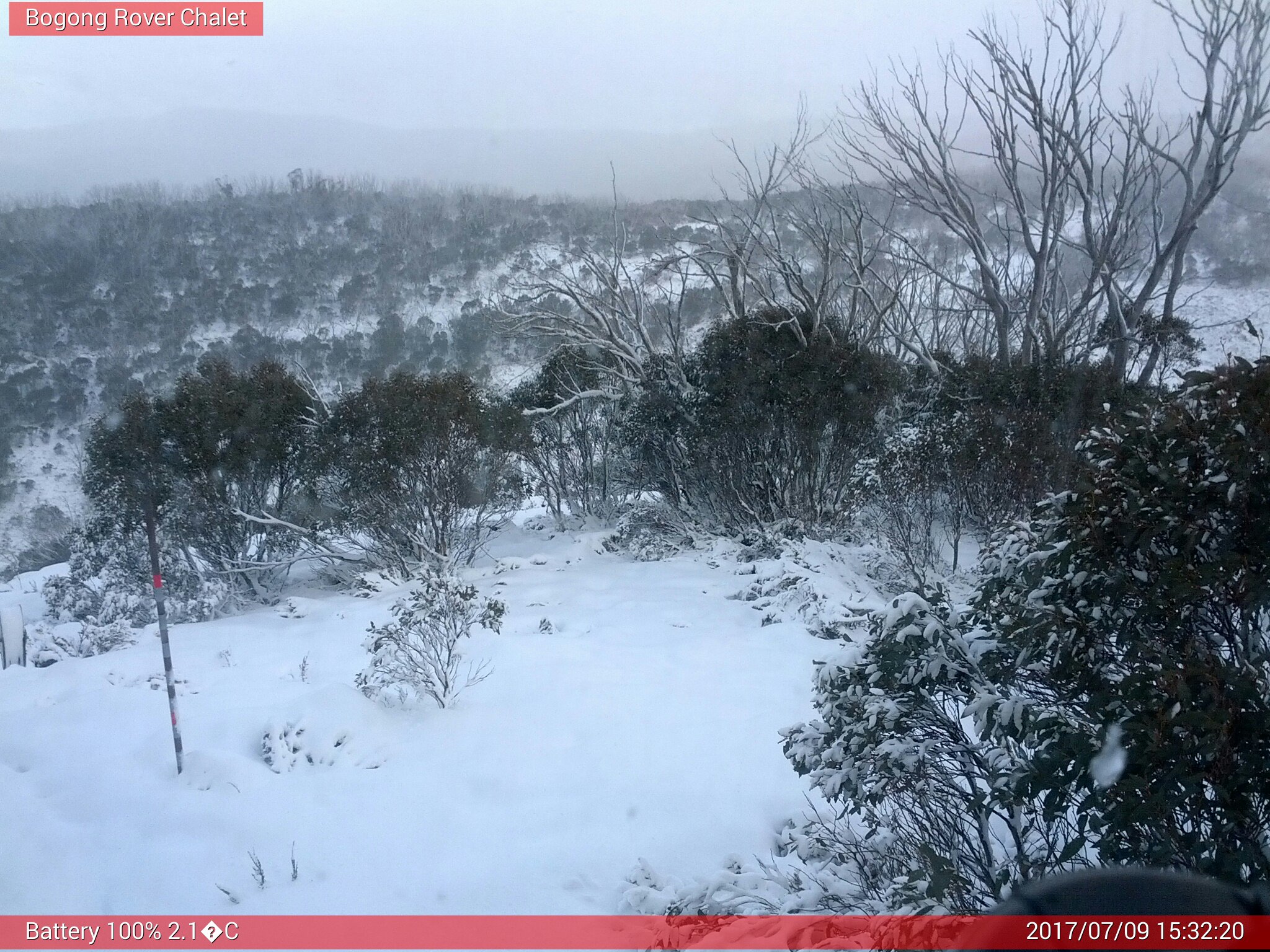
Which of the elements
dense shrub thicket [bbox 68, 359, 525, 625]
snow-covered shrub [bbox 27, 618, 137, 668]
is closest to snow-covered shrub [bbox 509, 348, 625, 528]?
dense shrub thicket [bbox 68, 359, 525, 625]

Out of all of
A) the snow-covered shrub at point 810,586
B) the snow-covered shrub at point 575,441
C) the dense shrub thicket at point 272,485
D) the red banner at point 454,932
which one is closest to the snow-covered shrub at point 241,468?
the dense shrub thicket at point 272,485

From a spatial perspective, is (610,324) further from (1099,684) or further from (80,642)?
(1099,684)

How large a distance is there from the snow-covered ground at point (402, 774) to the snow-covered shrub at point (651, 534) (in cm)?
324

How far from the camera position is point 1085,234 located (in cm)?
1100

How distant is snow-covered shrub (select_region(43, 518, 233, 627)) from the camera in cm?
977

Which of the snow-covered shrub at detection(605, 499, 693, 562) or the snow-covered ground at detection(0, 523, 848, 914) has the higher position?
the snow-covered ground at detection(0, 523, 848, 914)

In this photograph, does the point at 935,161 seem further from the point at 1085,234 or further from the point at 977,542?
the point at 977,542

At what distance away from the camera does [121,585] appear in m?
10.1

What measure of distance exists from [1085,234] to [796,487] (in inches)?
228

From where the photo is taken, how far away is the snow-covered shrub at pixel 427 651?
5.21 m

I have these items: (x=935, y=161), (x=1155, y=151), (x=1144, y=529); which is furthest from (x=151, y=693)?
(x=1155, y=151)

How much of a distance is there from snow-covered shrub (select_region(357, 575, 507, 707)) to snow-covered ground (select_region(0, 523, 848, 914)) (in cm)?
14

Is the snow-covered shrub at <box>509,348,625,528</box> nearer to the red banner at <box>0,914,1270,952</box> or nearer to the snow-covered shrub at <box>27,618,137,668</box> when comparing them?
the snow-covered shrub at <box>27,618,137,668</box>

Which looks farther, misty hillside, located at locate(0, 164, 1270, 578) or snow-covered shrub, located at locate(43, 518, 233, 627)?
misty hillside, located at locate(0, 164, 1270, 578)
